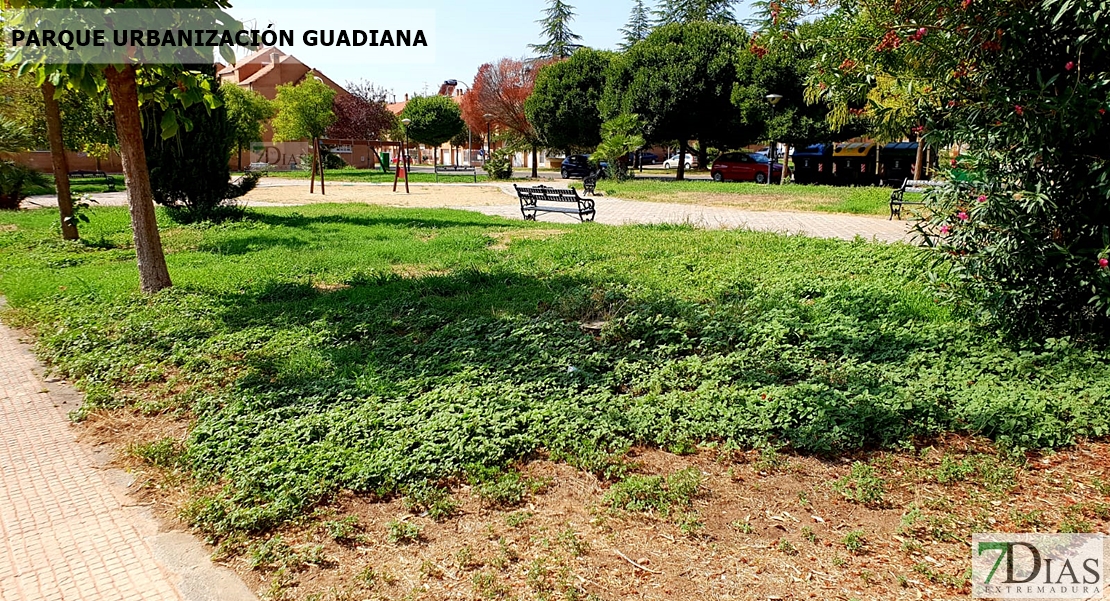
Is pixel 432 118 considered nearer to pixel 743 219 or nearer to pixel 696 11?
pixel 696 11

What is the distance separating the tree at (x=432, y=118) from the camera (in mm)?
54031

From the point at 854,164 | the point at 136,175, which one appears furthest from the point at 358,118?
the point at 136,175

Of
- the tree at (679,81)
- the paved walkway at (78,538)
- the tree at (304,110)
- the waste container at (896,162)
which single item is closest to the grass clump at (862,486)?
the paved walkway at (78,538)

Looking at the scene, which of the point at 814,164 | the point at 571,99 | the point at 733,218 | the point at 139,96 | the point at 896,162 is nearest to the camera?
the point at 139,96

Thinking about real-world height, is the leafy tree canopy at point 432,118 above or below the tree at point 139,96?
above

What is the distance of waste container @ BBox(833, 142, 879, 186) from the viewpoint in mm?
30750

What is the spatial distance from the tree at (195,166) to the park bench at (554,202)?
580cm

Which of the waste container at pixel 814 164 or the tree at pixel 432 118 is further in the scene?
the tree at pixel 432 118

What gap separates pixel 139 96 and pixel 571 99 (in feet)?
102

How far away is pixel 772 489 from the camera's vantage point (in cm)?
337

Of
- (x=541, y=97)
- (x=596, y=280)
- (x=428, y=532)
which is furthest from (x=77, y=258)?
(x=541, y=97)

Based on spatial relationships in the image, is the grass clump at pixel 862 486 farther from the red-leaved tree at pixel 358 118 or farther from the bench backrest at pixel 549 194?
the red-leaved tree at pixel 358 118

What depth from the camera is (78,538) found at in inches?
123
